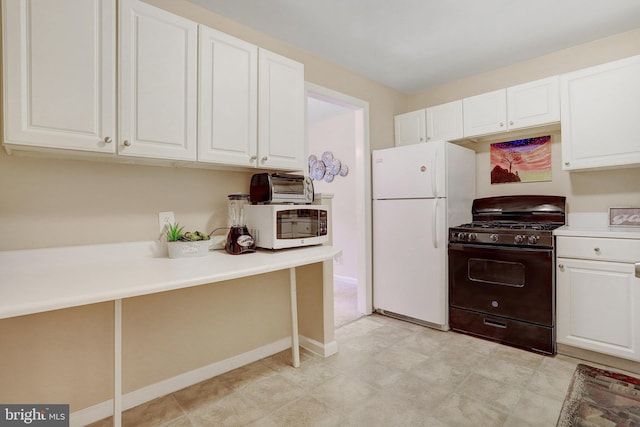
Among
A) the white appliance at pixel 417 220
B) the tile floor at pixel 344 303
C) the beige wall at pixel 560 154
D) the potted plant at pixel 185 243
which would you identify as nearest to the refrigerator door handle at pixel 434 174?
the white appliance at pixel 417 220

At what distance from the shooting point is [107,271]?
1482mm

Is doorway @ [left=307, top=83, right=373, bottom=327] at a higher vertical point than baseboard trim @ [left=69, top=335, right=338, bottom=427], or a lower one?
higher

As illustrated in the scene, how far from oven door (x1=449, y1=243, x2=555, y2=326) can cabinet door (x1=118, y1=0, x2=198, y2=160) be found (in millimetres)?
2283

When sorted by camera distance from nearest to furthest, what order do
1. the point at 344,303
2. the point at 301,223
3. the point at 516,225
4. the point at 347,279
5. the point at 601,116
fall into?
the point at 301,223, the point at 601,116, the point at 516,225, the point at 344,303, the point at 347,279

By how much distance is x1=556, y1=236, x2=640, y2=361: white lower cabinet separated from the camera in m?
2.09

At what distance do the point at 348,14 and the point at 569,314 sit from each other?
2608mm

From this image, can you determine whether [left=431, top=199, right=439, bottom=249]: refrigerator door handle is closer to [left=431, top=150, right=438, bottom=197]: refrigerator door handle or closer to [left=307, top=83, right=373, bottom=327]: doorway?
[left=431, top=150, right=438, bottom=197]: refrigerator door handle

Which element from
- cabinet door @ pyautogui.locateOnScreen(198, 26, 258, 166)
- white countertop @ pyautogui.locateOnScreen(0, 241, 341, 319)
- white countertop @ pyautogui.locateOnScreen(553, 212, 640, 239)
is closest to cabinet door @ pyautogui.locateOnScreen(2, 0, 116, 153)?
cabinet door @ pyautogui.locateOnScreen(198, 26, 258, 166)

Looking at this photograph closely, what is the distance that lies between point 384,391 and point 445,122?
2500 mm

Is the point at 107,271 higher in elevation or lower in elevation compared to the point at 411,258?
higher

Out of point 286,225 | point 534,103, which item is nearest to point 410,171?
point 534,103

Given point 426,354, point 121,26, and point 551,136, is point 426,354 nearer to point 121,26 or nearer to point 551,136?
point 551,136

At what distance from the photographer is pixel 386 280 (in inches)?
127

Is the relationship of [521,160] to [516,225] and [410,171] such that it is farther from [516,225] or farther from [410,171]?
[410,171]
